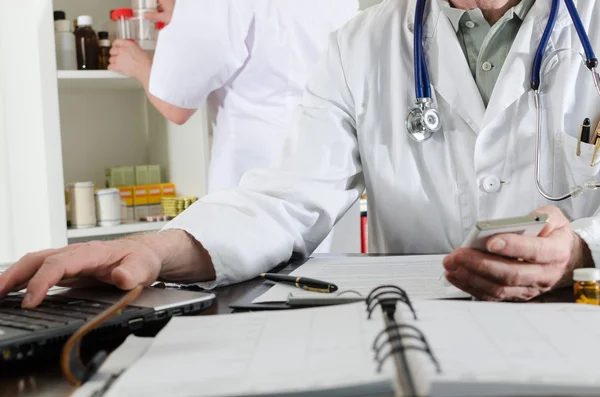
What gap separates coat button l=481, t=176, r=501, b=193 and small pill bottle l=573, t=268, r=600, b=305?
394 mm

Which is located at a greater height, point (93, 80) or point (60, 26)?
point (60, 26)

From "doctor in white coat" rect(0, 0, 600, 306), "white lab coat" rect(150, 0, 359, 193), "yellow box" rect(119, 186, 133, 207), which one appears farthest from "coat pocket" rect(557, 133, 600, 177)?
"yellow box" rect(119, 186, 133, 207)

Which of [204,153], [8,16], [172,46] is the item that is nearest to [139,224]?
[204,153]

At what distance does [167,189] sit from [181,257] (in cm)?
136

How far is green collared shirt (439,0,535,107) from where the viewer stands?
1.17 m

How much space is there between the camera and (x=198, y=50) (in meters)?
1.76

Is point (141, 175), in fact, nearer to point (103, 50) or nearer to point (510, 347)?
point (103, 50)

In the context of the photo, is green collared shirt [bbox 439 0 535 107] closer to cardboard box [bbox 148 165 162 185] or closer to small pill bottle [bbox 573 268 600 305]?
small pill bottle [bbox 573 268 600 305]

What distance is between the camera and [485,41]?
117 cm

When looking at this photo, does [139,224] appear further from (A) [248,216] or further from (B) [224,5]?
(A) [248,216]

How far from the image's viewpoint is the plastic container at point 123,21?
6.95 ft

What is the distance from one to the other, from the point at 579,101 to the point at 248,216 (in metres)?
0.53

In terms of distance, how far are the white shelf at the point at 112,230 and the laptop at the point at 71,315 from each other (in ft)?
4.11

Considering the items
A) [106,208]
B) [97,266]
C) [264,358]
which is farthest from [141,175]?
[264,358]
